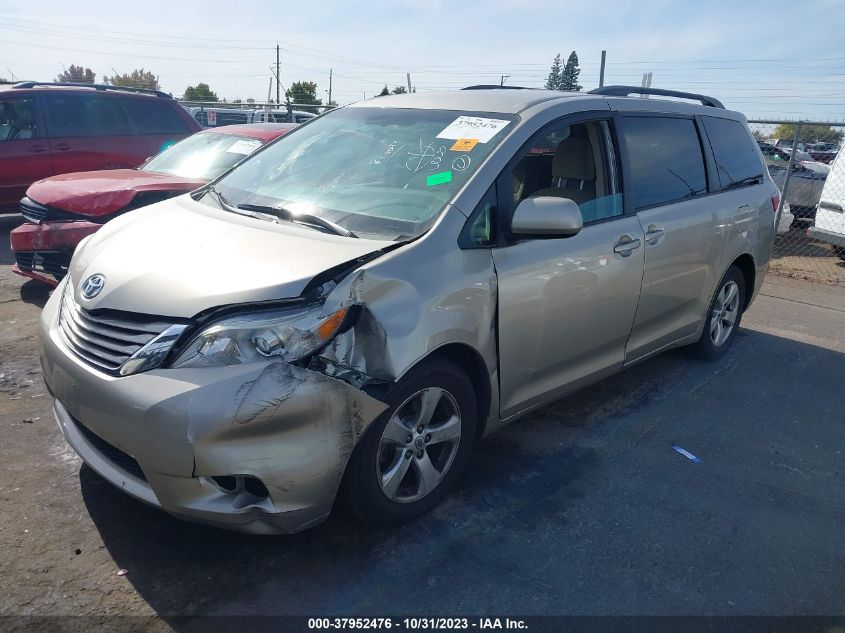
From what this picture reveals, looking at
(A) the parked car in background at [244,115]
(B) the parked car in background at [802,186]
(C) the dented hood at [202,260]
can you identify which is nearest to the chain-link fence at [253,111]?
(A) the parked car in background at [244,115]

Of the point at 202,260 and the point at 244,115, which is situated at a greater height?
the point at 244,115

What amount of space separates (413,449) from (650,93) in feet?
10.8

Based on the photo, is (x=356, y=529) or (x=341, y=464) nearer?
(x=341, y=464)

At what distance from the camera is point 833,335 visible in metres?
6.36

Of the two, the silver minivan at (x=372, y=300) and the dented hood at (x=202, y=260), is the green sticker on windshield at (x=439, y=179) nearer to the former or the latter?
the silver minivan at (x=372, y=300)

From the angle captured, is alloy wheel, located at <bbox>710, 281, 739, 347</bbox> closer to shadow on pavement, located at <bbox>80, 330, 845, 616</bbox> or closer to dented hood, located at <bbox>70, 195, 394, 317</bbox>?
shadow on pavement, located at <bbox>80, 330, 845, 616</bbox>

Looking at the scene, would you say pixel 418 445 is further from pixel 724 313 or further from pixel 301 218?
pixel 724 313

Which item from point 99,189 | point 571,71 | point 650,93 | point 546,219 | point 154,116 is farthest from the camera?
point 571,71

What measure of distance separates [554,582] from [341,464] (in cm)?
97

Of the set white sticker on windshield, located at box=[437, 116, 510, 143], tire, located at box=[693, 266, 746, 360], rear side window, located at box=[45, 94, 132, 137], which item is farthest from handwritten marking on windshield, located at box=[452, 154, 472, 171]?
rear side window, located at box=[45, 94, 132, 137]

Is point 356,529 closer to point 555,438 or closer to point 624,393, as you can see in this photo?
point 555,438

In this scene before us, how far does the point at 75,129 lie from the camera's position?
8766 millimetres

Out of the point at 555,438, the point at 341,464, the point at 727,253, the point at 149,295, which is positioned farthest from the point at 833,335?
the point at 149,295

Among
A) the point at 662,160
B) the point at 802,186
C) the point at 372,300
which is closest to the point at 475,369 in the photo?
the point at 372,300
